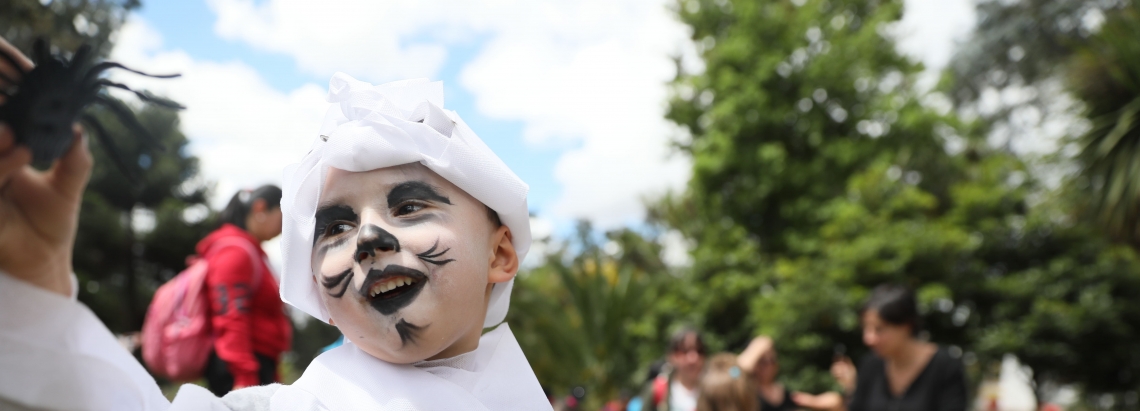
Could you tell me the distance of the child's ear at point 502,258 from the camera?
1.44 meters

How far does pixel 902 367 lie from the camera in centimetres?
398

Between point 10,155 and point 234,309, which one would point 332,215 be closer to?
point 10,155

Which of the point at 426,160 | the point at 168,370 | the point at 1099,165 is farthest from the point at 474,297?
the point at 1099,165

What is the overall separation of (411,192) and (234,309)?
1955 millimetres

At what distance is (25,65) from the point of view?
1.13m

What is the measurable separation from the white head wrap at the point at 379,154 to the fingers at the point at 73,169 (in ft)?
1.03

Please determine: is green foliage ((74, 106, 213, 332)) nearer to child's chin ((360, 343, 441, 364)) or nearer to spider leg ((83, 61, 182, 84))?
spider leg ((83, 61, 182, 84))

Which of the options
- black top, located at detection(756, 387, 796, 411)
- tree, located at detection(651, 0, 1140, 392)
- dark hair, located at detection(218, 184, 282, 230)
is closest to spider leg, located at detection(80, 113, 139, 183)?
dark hair, located at detection(218, 184, 282, 230)

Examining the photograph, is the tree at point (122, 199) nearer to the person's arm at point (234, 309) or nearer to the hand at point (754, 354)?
the person's arm at point (234, 309)

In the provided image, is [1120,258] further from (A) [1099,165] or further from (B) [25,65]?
(B) [25,65]

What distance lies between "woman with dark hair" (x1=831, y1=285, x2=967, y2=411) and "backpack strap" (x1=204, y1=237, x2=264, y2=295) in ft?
9.59

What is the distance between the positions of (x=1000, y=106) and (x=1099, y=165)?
11.3 metres

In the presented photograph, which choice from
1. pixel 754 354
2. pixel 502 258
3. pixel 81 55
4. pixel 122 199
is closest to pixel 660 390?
pixel 754 354

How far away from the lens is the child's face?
4.10 ft
